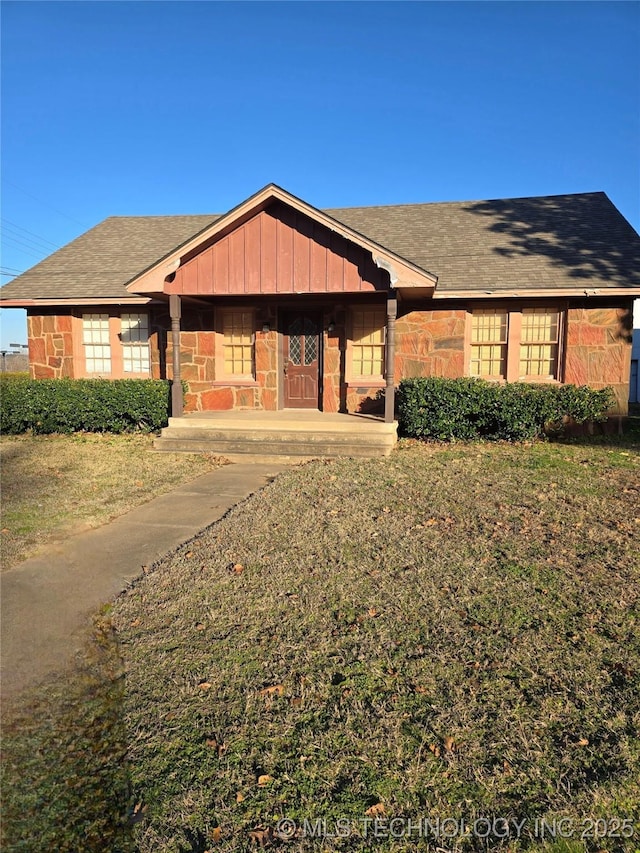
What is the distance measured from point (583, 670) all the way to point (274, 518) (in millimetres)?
3434

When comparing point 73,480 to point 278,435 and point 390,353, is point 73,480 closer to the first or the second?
point 278,435

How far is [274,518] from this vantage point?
587 cm

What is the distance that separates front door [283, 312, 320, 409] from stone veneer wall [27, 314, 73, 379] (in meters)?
5.39

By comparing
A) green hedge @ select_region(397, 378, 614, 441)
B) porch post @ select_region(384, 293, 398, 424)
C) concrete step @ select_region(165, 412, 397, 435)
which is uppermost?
porch post @ select_region(384, 293, 398, 424)

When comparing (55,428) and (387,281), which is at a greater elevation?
(387,281)

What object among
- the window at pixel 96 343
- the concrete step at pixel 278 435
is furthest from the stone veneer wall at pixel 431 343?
the window at pixel 96 343

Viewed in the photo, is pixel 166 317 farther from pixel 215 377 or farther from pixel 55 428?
pixel 55 428

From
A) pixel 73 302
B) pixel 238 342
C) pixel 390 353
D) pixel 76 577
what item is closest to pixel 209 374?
pixel 238 342

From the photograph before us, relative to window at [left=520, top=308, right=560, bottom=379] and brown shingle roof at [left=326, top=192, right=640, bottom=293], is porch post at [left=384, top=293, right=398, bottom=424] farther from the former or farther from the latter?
window at [left=520, top=308, right=560, bottom=379]

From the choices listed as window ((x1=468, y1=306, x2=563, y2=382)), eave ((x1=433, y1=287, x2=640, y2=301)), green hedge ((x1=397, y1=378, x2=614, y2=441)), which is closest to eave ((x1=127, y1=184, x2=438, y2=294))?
eave ((x1=433, y1=287, x2=640, y2=301))

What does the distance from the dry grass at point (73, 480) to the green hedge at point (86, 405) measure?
34 centimetres

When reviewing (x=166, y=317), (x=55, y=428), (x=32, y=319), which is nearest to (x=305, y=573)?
(x=55, y=428)

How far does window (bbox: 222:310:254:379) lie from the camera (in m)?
13.1

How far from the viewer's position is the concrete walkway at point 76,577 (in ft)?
10.8
